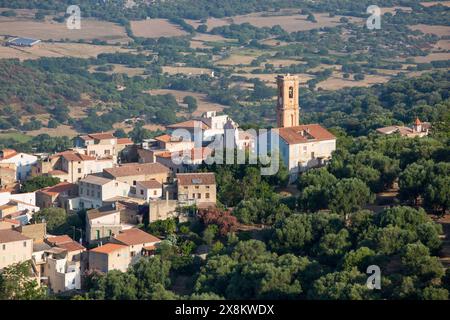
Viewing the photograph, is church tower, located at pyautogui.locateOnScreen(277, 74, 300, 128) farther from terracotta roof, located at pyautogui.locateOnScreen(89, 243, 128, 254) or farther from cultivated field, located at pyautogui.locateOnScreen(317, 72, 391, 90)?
cultivated field, located at pyautogui.locateOnScreen(317, 72, 391, 90)

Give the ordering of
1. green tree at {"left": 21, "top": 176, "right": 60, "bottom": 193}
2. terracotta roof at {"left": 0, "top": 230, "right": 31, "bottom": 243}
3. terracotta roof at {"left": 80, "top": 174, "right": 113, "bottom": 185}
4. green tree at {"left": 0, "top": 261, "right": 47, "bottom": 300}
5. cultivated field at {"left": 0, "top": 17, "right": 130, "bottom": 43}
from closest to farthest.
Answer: green tree at {"left": 0, "top": 261, "right": 47, "bottom": 300} → terracotta roof at {"left": 0, "top": 230, "right": 31, "bottom": 243} → terracotta roof at {"left": 80, "top": 174, "right": 113, "bottom": 185} → green tree at {"left": 21, "top": 176, "right": 60, "bottom": 193} → cultivated field at {"left": 0, "top": 17, "right": 130, "bottom": 43}

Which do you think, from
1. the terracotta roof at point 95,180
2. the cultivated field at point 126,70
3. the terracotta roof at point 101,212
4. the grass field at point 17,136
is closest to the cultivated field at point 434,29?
the cultivated field at point 126,70

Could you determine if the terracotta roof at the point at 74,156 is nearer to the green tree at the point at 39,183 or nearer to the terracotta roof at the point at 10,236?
the green tree at the point at 39,183

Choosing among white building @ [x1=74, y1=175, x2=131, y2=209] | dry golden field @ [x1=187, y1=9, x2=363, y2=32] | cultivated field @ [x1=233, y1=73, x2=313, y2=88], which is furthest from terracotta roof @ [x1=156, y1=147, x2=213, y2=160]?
dry golden field @ [x1=187, y1=9, x2=363, y2=32]

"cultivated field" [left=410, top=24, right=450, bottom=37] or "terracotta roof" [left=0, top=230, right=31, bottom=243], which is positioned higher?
"terracotta roof" [left=0, top=230, right=31, bottom=243]

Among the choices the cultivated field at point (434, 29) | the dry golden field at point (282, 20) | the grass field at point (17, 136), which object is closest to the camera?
the grass field at point (17, 136)

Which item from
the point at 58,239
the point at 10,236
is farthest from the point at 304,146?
the point at 10,236

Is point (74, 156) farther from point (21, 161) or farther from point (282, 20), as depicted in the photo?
point (282, 20)
